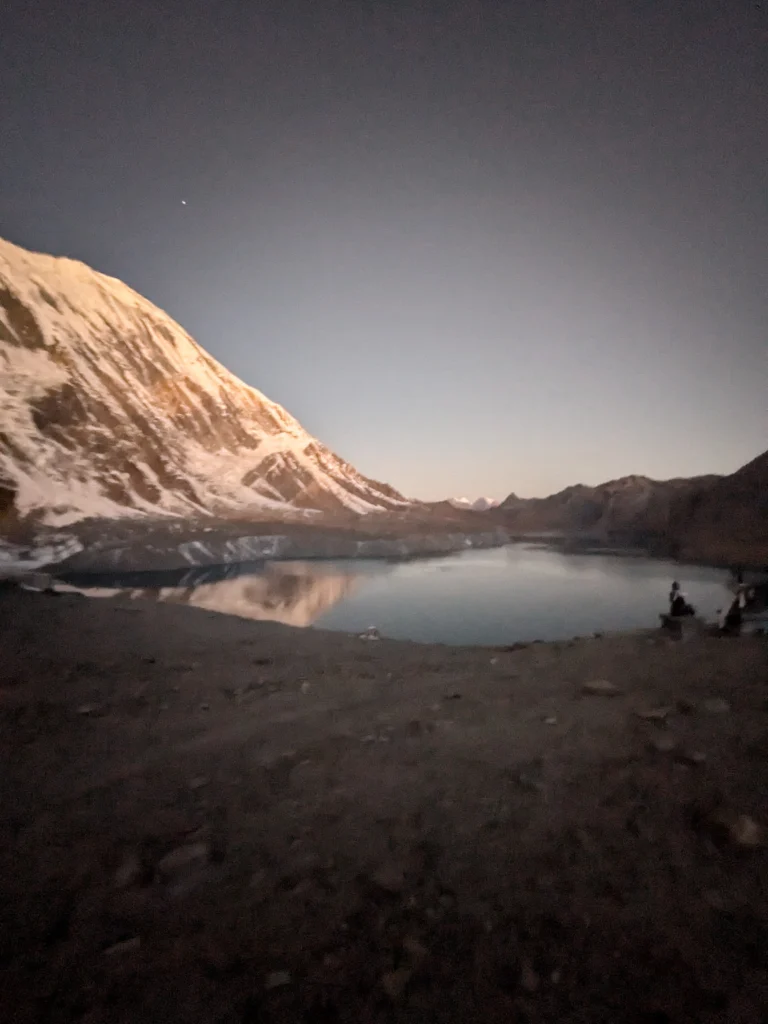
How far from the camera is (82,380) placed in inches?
2168

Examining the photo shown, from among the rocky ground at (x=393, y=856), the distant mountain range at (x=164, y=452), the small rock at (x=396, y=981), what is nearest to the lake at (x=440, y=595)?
the rocky ground at (x=393, y=856)

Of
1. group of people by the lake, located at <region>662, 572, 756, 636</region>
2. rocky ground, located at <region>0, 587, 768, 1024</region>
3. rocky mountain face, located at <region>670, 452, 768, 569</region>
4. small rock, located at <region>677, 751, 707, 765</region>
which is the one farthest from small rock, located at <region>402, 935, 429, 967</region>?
rocky mountain face, located at <region>670, 452, 768, 569</region>

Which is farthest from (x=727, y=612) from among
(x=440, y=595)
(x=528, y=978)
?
(x=528, y=978)

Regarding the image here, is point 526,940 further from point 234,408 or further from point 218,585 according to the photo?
point 234,408

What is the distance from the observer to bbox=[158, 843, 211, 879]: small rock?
7.36 ft

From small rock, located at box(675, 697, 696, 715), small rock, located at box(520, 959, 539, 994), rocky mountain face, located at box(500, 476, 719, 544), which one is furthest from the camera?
rocky mountain face, located at box(500, 476, 719, 544)

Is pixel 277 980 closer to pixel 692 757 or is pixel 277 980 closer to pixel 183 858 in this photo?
pixel 183 858

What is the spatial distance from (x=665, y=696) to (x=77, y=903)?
4064 mm

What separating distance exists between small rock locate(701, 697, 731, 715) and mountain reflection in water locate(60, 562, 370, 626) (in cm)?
1118

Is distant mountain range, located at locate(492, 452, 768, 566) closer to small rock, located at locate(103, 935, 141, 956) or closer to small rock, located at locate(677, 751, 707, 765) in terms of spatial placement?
small rock, located at locate(677, 751, 707, 765)

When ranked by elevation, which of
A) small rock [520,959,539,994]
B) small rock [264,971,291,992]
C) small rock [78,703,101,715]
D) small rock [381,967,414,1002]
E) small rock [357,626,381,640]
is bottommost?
small rock [357,626,381,640]

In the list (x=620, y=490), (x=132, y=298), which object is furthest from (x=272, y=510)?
(x=620, y=490)

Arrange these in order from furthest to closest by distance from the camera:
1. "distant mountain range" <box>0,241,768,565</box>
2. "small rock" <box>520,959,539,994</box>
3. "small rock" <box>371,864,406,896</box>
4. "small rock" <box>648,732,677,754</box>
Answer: "distant mountain range" <box>0,241,768,565</box> < "small rock" <box>648,732,677,754</box> < "small rock" <box>371,864,406,896</box> < "small rock" <box>520,959,539,994</box>

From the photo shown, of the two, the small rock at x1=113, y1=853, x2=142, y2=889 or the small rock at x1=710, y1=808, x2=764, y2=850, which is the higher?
the small rock at x1=710, y1=808, x2=764, y2=850
